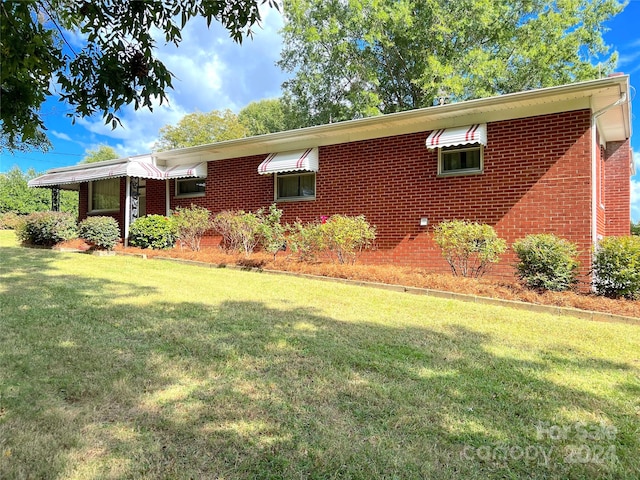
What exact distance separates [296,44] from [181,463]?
23.4 metres

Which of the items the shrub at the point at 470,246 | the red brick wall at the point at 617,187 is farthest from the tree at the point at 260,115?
the shrub at the point at 470,246

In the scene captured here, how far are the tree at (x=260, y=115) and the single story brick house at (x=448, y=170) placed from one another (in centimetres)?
2449

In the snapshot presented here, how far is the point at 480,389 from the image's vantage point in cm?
285

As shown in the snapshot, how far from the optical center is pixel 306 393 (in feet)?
8.84

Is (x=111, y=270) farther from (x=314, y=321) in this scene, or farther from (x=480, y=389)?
(x=480, y=389)

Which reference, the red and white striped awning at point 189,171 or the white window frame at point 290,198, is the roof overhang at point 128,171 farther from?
the white window frame at point 290,198

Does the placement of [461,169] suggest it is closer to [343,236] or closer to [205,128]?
[343,236]

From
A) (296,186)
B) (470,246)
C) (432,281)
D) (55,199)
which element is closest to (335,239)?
(432,281)

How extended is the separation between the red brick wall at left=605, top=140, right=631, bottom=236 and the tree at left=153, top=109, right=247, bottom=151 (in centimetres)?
3154

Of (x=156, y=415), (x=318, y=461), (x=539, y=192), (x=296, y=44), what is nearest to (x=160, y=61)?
(x=156, y=415)

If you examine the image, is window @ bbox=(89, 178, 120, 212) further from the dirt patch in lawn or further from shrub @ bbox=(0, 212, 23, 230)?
shrub @ bbox=(0, 212, 23, 230)

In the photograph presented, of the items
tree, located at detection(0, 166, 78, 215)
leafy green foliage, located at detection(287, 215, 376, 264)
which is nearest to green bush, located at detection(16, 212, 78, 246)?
leafy green foliage, located at detection(287, 215, 376, 264)

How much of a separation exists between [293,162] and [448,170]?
3.91 meters

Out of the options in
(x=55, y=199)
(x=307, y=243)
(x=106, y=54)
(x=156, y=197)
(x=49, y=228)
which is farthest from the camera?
(x=55, y=199)
